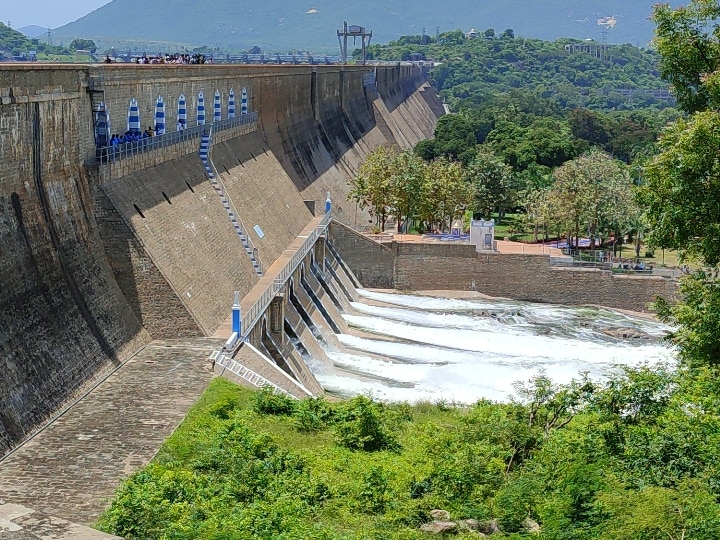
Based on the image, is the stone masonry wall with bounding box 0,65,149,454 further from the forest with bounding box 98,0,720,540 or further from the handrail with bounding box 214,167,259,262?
the handrail with bounding box 214,167,259,262

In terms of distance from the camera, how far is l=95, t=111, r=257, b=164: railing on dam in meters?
28.2

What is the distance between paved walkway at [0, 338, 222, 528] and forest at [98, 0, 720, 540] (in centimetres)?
66

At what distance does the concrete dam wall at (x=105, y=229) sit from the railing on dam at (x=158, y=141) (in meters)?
0.21

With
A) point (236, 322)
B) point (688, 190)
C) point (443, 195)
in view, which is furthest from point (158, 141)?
point (443, 195)

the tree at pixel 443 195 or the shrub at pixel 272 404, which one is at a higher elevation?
the tree at pixel 443 195

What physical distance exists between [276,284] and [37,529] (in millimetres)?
18909

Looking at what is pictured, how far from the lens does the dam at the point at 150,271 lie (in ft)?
68.7

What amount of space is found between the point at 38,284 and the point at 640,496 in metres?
13.0

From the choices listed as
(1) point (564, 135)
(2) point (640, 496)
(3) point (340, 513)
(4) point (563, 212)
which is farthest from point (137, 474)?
(1) point (564, 135)

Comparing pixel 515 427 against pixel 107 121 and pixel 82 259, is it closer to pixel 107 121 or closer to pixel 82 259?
pixel 82 259

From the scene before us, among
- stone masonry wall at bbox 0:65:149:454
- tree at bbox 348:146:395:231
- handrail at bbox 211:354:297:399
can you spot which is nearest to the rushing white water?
handrail at bbox 211:354:297:399

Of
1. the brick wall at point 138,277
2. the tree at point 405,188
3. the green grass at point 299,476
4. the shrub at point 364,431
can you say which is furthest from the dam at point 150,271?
the tree at point 405,188

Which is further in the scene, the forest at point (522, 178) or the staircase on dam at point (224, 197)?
the forest at point (522, 178)

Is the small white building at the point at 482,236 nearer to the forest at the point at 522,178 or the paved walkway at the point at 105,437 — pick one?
the forest at the point at 522,178
